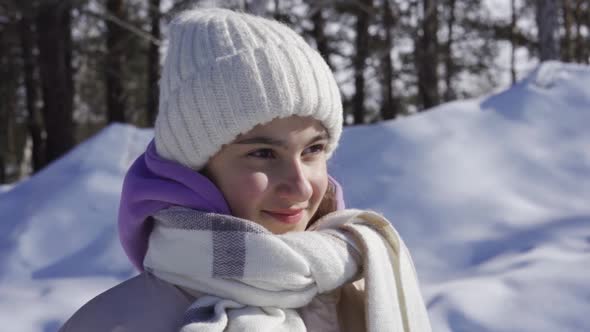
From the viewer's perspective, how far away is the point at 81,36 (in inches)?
530

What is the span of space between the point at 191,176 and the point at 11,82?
14.1 m

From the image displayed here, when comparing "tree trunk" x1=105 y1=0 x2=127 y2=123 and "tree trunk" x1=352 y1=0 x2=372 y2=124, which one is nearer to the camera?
"tree trunk" x1=105 y1=0 x2=127 y2=123

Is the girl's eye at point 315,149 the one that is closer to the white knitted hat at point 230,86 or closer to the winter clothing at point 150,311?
the white knitted hat at point 230,86

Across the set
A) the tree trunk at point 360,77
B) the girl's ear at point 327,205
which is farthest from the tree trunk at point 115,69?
the girl's ear at point 327,205

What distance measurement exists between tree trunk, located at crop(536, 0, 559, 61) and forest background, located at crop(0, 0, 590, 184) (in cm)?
232

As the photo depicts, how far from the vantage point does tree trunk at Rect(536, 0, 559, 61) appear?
7.32m

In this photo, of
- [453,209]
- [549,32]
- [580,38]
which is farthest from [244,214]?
[580,38]

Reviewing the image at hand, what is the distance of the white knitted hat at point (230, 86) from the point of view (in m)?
1.37

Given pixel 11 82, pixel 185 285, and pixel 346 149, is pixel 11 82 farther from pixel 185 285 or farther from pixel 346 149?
pixel 185 285

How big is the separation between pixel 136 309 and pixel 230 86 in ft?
1.54

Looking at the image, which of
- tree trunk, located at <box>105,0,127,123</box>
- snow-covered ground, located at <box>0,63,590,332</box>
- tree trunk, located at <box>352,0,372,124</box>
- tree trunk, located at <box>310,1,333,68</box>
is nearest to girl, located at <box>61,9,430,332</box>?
snow-covered ground, located at <box>0,63,590,332</box>

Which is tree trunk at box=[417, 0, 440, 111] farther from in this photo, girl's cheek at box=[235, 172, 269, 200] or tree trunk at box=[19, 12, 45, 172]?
girl's cheek at box=[235, 172, 269, 200]

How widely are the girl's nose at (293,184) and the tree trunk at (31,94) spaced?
39.1ft

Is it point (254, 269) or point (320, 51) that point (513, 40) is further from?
point (254, 269)
